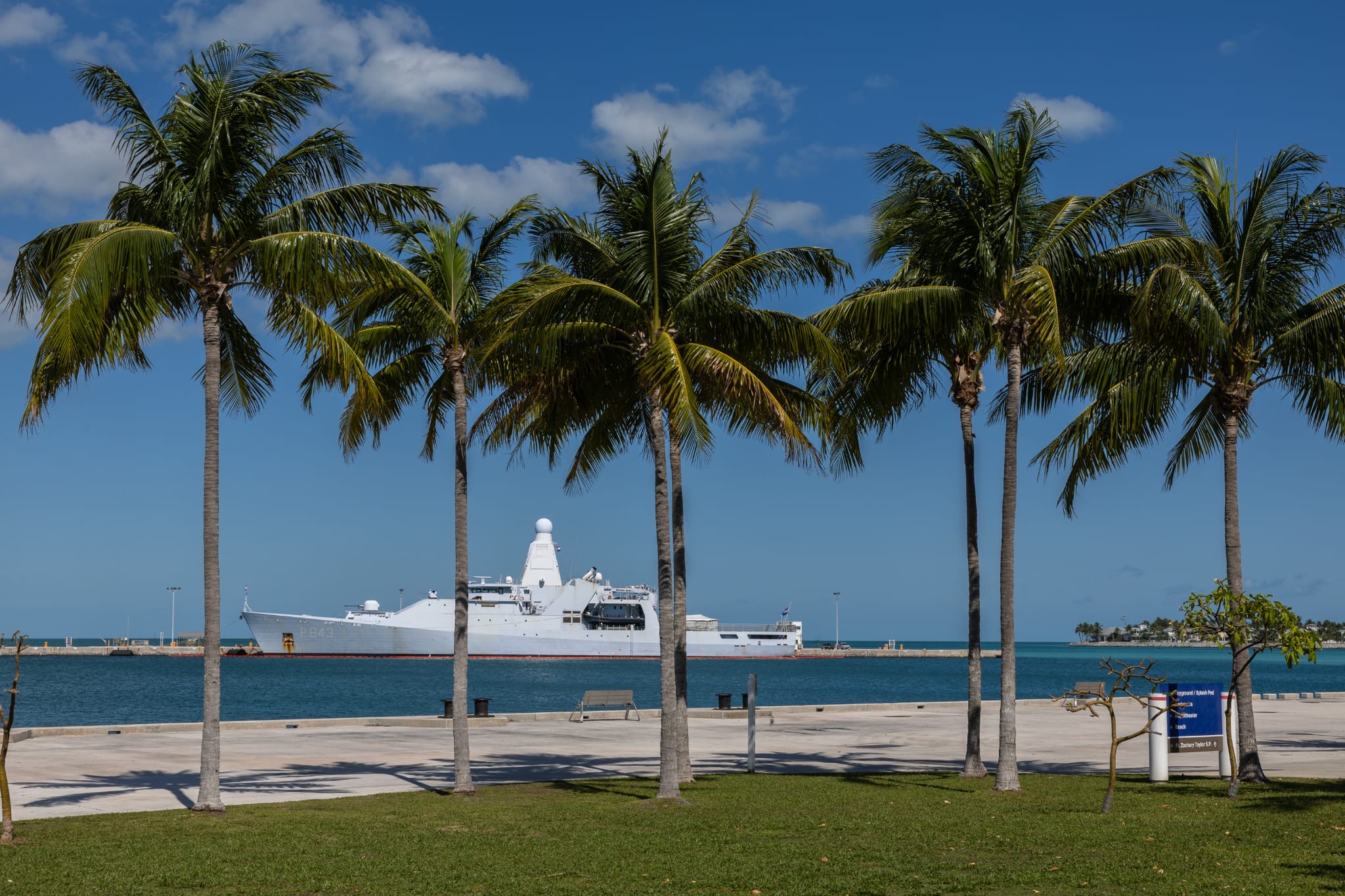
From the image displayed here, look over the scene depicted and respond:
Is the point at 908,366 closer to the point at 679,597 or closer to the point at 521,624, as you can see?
the point at 679,597

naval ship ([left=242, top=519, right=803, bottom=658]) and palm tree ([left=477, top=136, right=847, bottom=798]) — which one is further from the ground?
palm tree ([left=477, top=136, right=847, bottom=798])

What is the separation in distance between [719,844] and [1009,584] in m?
5.13

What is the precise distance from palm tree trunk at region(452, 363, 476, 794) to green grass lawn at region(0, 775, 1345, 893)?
0.52 meters

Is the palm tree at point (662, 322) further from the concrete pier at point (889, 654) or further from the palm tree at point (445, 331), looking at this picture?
the concrete pier at point (889, 654)

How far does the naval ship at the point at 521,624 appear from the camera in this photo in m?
96.6

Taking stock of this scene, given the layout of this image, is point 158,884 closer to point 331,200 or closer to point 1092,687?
point 331,200

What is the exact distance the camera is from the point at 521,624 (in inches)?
3821

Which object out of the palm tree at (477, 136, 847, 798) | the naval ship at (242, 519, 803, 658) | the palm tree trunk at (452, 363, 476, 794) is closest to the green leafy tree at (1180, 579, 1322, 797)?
the palm tree at (477, 136, 847, 798)

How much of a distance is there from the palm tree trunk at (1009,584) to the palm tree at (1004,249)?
0.01 metres

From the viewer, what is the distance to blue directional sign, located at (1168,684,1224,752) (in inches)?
668

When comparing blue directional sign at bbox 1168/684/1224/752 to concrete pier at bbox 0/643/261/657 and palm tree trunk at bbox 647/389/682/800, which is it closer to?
palm tree trunk at bbox 647/389/682/800

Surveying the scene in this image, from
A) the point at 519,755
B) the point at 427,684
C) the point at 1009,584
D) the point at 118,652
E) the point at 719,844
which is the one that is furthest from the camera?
the point at 118,652

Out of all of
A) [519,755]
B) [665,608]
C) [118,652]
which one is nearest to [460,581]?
[665,608]

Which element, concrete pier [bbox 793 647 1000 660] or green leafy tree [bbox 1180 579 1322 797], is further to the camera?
concrete pier [bbox 793 647 1000 660]
